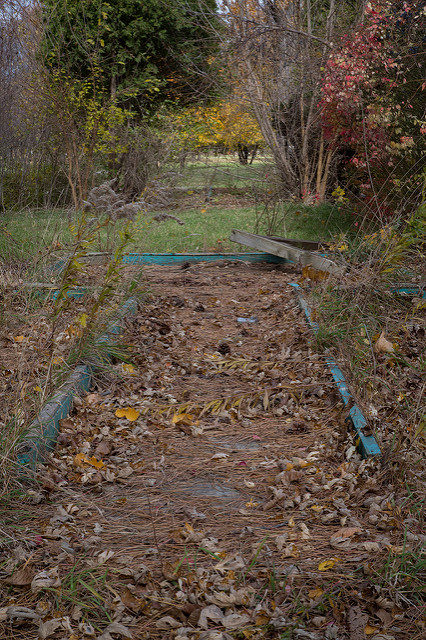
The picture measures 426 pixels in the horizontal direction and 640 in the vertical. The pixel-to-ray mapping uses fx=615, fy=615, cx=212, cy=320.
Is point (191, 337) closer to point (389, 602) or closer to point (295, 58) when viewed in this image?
point (389, 602)

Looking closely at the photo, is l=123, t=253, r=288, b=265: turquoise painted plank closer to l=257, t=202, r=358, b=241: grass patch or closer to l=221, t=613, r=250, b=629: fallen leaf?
l=257, t=202, r=358, b=241: grass patch

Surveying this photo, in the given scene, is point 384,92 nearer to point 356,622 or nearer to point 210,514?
point 210,514

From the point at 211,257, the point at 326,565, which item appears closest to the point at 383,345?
the point at 326,565

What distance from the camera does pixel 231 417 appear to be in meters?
3.97

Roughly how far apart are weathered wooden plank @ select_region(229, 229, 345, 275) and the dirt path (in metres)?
2.05

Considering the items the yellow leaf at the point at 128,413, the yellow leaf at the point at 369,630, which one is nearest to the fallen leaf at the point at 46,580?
the yellow leaf at the point at 369,630

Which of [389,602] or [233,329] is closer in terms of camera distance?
[389,602]

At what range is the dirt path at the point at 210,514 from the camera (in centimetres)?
221

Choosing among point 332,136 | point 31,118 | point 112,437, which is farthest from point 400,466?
point 31,118

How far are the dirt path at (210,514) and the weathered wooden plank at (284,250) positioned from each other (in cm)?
205

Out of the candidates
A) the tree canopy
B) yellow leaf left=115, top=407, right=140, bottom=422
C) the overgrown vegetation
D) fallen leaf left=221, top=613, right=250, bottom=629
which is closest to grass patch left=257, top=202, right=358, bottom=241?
the overgrown vegetation

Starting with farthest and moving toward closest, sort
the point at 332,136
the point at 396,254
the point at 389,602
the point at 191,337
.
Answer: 1. the point at 332,136
2. the point at 191,337
3. the point at 396,254
4. the point at 389,602

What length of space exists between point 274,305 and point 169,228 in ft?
16.8

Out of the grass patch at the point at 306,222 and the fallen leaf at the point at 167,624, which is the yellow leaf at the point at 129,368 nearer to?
the fallen leaf at the point at 167,624
